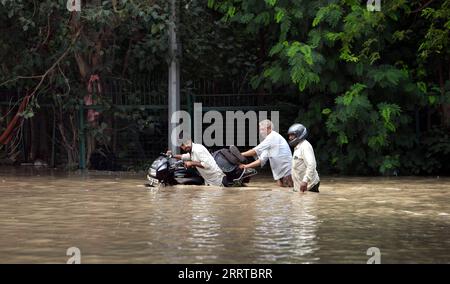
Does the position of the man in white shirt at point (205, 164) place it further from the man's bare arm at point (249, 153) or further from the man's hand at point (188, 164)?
the man's bare arm at point (249, 153)

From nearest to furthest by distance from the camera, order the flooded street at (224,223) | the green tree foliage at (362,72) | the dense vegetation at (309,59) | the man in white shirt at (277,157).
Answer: the flooded street at (224,223), the man in white shirt at (277,157), the green tree foliage at (362,72), the dense vegetation at (309,59)

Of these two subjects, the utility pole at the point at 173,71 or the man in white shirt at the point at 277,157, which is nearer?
the man in white shirt at the point at 277,157

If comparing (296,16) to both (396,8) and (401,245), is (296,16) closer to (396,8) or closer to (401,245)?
(396,8)

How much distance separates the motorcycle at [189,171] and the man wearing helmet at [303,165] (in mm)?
1800

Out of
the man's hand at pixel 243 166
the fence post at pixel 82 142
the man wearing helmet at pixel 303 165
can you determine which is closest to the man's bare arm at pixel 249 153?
the man's hand at pixel 243 166

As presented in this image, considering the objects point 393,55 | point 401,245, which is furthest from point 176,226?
point 393,55

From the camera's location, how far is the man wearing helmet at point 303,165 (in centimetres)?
1852

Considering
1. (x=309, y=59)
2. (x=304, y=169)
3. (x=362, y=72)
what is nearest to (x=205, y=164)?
(x=304, y=169)

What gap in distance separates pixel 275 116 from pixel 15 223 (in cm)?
1252

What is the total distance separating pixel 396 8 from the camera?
22.4 m

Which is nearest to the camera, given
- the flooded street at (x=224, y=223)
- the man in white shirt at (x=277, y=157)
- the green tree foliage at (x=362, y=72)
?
the flooded street at (x=224, y=223)

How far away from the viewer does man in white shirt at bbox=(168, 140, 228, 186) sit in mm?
20516

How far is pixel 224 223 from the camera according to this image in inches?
539

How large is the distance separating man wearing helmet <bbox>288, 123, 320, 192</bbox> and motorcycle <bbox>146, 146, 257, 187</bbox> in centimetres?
180
